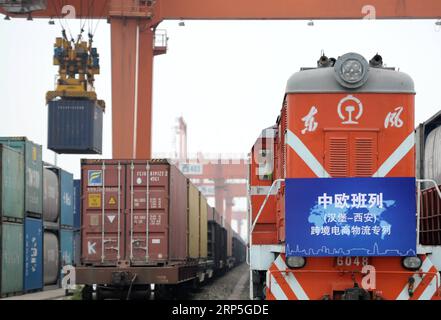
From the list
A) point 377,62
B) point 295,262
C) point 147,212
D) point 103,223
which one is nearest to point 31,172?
point 103,223

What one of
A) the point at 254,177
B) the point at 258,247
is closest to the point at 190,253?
the point at 254,177

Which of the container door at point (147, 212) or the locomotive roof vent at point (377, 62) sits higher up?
the locomotive roof vent at point (377, 62)

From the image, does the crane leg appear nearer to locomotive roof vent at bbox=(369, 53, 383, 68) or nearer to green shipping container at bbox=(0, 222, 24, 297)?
green shipping container at bbox=(0, 222, 24, 297)

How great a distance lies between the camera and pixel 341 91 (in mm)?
9242

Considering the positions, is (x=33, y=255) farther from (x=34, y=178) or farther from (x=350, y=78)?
(x=350, y=78)

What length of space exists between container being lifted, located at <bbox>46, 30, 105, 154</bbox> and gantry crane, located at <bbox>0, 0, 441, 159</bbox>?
7.60 ft

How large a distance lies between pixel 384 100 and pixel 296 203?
1625 millimetres

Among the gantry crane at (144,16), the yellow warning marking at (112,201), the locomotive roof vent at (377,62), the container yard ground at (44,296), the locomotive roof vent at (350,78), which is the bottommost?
the container yard ground at (44,296)

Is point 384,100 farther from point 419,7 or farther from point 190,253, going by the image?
point 419,7

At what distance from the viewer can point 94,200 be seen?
16.5m

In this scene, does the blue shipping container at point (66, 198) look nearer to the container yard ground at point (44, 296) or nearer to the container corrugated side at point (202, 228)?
the container yard ground at point (44, 296)

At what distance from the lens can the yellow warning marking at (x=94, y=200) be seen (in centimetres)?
1650

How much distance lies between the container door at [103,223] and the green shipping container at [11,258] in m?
2.36

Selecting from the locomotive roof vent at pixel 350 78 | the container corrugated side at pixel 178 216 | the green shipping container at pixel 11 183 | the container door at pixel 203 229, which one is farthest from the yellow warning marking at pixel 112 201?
the container door at pixel 203 229
